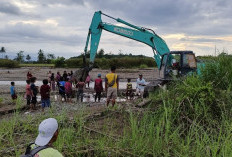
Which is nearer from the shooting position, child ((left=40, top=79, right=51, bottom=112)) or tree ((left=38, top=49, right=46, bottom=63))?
child ((left=40, top=79, right=51, bottom=112))

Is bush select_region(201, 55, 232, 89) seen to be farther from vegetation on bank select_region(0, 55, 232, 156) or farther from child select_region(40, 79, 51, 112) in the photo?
Result: child select_region(40, 79, 51, 112)

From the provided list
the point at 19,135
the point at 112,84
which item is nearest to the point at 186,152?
the point at 19,135

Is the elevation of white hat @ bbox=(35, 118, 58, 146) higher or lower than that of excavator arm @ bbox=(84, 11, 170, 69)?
lower

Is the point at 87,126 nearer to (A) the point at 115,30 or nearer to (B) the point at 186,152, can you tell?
(B) the point at 186,152

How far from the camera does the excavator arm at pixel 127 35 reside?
13750 millimetres

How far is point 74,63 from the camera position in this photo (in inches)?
2251

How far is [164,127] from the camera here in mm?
5250

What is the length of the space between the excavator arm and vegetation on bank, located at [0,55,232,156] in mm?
7327

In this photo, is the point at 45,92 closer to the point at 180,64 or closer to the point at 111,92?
the point at 111,92

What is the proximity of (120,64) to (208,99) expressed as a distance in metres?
47.6

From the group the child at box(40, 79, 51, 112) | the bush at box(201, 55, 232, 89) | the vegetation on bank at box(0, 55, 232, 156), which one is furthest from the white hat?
the child at box(40, 79, 51, 112)

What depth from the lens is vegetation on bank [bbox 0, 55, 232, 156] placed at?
4.22m

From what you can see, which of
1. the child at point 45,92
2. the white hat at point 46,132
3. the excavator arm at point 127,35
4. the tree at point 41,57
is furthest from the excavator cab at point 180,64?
the tree at point 41,57

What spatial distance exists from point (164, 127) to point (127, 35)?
9635 millimetres
